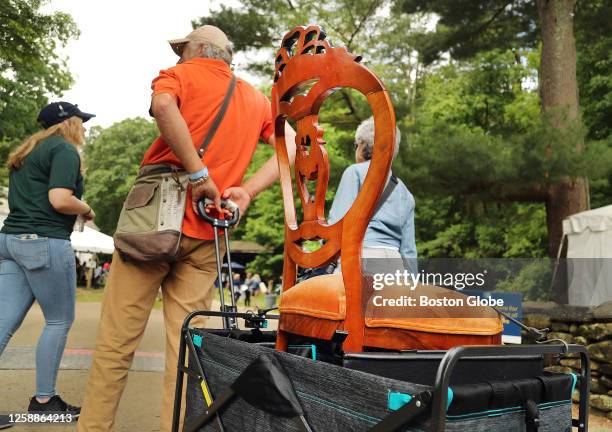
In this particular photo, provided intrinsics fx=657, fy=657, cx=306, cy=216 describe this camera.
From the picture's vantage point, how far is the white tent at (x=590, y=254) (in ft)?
33.2

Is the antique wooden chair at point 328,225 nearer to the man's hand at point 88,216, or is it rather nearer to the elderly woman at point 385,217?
the elderly woman at point 385,217

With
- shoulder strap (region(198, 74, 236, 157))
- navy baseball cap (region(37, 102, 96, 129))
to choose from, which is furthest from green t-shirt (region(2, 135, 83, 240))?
shoulder strap (region(198, 74, 236, 157))

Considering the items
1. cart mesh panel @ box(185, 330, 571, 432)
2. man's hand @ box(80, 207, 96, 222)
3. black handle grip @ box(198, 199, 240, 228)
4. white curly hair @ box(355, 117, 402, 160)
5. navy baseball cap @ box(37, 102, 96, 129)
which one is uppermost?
navy baseball cap @ box(37, 102, 96, 129)

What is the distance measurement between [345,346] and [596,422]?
500 centimetres

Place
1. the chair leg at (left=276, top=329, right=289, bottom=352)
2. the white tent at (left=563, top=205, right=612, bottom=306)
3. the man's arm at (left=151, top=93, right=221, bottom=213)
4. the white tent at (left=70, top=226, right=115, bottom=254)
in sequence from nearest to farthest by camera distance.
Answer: the chair leg at (left=276, top=329, right=289, bottom=352) < the man's arm at (left=151, top=93, right=221, bottom=213) < the white tent at (left=563, top=205, right=612, bottom=306) < the white tent at (left=70, top=226, right=115, bottom=254)

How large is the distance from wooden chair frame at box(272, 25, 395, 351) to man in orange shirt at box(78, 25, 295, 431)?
52 centimetres

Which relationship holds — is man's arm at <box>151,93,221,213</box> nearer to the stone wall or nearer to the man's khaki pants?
the man's khaki pants

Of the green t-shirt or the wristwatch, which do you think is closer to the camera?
the wristwatch

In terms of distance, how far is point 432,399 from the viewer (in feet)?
3.80

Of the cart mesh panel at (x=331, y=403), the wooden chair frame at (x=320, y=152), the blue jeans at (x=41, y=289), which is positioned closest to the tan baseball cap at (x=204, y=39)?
the wooden chair frame at (x=320, y=152)

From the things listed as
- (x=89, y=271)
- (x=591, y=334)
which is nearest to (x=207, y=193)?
(x=591, y=334)

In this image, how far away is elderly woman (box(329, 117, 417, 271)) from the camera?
11.4 feet

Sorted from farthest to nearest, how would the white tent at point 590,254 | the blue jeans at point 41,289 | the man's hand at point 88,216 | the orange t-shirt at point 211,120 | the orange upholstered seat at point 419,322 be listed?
the white tent at point 590,254
the man's hand at point 88,216
the blue jeans at point 41,289
the orange t-shirt at point 211,120
the orange upholstered seat at point 419,322

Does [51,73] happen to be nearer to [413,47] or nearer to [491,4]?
[413,47]
